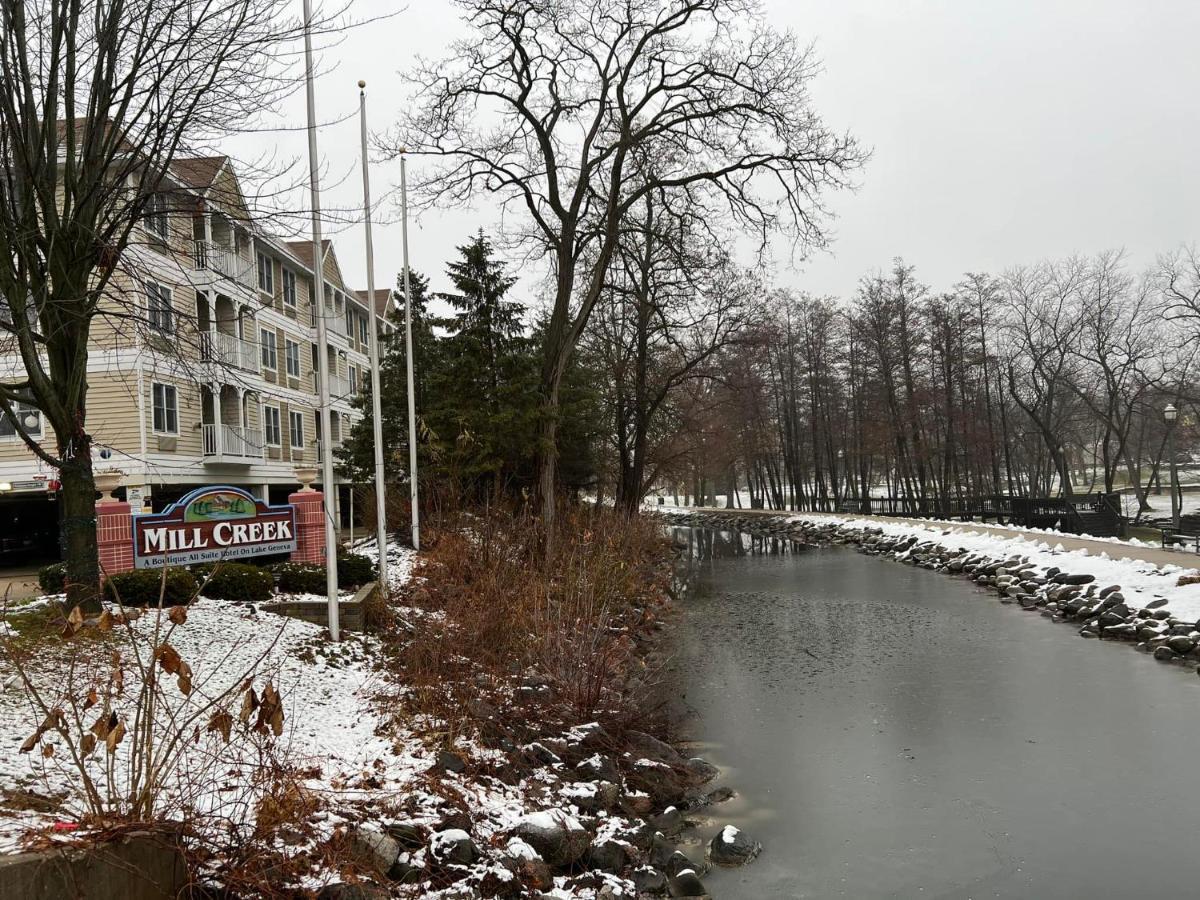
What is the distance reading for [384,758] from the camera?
23.0ft

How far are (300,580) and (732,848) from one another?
7.51 metres

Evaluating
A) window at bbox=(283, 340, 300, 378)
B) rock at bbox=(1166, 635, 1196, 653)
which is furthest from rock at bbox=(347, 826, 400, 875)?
window at bbox=(283, 340, 300, 378)

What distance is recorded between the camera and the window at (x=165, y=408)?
76.0ft

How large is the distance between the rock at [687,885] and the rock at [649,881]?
0.23ft

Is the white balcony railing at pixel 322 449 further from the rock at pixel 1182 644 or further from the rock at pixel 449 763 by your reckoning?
the rock at pixel 1182 644

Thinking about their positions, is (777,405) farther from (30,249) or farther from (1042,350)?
(30,249)

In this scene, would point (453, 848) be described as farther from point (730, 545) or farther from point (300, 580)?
point (730, 545)

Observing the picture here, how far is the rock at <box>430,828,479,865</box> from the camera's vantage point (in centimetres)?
572

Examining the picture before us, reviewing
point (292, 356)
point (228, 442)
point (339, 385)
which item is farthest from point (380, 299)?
point (228, 442)

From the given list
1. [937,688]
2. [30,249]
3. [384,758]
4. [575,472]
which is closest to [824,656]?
[937,688]

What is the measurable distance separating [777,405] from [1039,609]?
1345 inches

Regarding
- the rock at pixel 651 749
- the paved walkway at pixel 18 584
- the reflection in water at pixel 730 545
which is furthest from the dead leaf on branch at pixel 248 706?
the reflection in water at pixel 730 545

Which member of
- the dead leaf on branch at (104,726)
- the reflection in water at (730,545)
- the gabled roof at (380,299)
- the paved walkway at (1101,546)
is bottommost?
the reflection in water at (730,545)

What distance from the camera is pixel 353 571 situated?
1292cm
